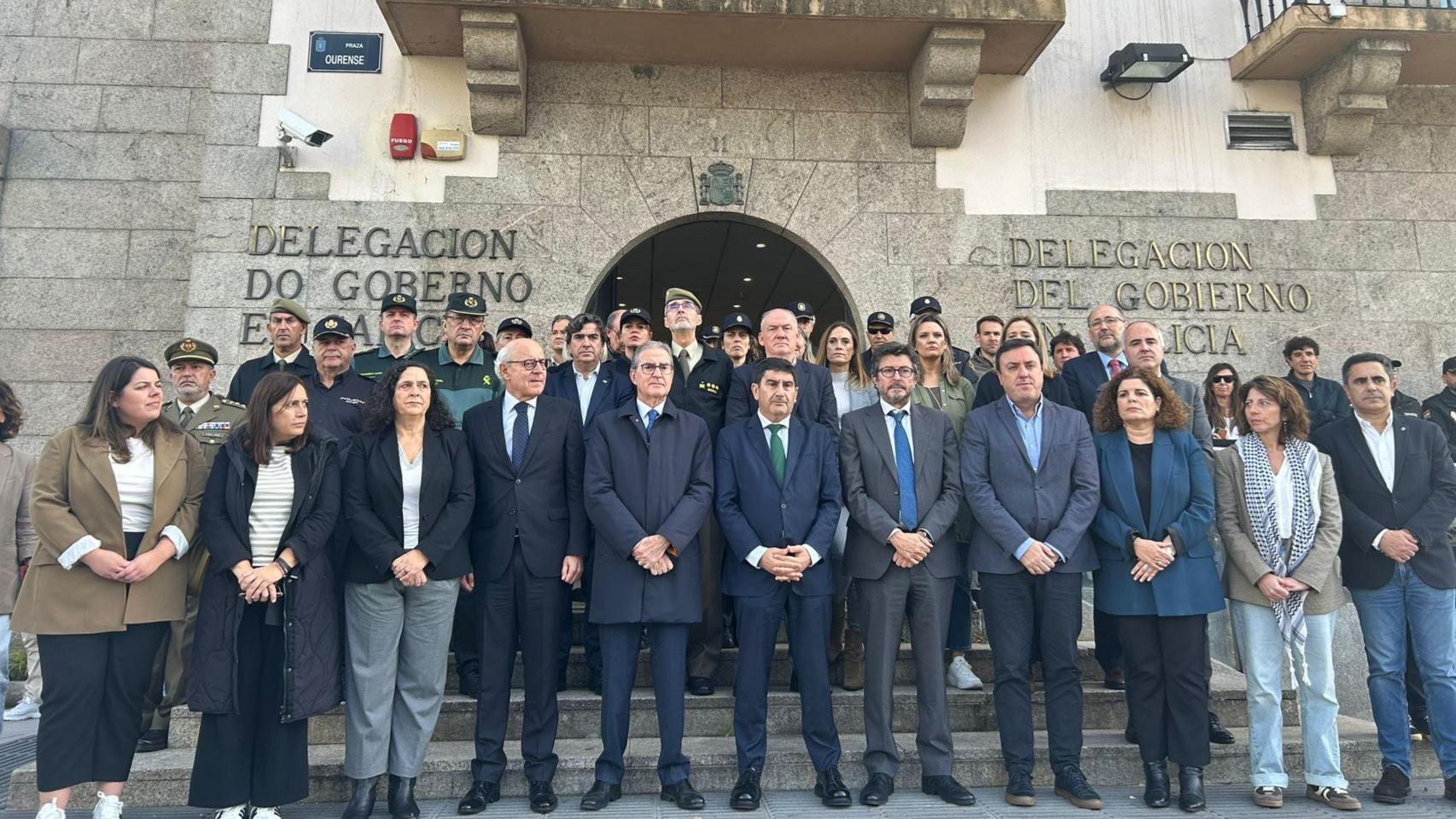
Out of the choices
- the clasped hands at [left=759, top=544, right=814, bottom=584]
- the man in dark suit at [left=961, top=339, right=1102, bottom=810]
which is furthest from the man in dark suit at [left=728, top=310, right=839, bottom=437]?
the clasped hands at [left=759, top=544, right=814, bottom=584]

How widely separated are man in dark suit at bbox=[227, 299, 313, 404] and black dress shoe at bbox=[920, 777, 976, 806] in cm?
423

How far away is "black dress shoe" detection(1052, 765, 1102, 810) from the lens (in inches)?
159

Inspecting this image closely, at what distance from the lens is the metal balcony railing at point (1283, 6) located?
7944 mm

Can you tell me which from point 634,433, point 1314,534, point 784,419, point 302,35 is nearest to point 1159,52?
point 1314,534

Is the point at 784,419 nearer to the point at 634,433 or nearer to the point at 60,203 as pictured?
the point at 634,433

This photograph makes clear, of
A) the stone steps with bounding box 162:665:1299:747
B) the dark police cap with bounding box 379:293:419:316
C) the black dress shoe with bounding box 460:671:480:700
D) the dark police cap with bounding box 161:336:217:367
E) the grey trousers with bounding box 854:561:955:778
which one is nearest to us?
the grey trousers with bounding box 854:561:955:778

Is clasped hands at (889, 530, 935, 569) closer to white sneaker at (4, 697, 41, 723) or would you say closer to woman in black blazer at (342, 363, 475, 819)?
woman in black blazer at (342, 363, 475, 819)

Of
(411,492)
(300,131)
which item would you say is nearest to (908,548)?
(411,492)

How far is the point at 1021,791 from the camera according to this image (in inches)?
161

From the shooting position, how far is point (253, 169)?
25.9ft

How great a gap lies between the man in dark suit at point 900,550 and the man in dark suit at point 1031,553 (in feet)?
0.60

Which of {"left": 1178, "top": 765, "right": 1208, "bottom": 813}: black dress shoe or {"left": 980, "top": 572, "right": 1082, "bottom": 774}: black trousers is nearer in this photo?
{"left": 1178, "top": 765, "right": 1208, "bottom": 813}: black dress shoe

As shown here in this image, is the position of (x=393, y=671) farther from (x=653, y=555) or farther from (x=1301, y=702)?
(x=1301, y=702)

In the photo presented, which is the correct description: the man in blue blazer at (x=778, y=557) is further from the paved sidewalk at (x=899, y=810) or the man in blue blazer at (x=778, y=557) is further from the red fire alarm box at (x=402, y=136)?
the red fire alarm box at (x=402, y=136)
